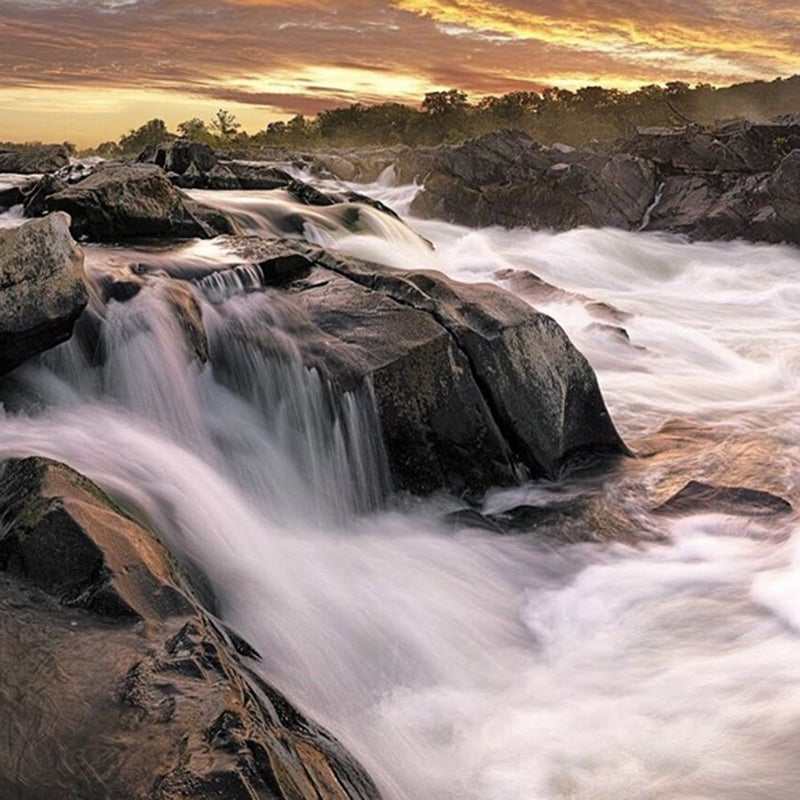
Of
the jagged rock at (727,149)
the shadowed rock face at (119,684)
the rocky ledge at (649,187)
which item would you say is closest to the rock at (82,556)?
the shadowed rock face at (119,684)

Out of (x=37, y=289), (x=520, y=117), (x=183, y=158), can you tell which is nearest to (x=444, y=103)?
(x=520, y=117)

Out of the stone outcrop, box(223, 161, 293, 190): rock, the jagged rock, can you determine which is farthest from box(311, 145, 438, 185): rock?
the stone outcrop

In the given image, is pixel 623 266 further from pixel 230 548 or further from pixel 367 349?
pixel 230 548

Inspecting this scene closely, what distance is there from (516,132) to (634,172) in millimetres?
7490

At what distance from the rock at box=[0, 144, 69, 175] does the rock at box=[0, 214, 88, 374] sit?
22215 mm

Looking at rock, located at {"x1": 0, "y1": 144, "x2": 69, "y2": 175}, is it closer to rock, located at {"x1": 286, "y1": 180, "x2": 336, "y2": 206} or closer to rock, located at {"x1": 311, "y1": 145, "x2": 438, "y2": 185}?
rock, located at {"x1": 311, "y1": 145, "x2": 438, "y2": 185}

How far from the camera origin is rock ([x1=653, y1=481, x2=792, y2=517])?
7.31 m

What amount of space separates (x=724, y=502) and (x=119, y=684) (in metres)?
5.68

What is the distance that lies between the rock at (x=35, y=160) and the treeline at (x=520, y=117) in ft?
90.9

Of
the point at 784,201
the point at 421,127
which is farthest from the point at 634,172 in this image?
the point at 421,127

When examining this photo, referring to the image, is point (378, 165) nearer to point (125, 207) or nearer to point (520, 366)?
point (125, 207)

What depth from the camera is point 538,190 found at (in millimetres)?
27484

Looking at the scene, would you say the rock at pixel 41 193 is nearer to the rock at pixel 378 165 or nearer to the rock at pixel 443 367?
the rock at pixel 443 367

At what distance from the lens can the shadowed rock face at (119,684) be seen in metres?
2.66
